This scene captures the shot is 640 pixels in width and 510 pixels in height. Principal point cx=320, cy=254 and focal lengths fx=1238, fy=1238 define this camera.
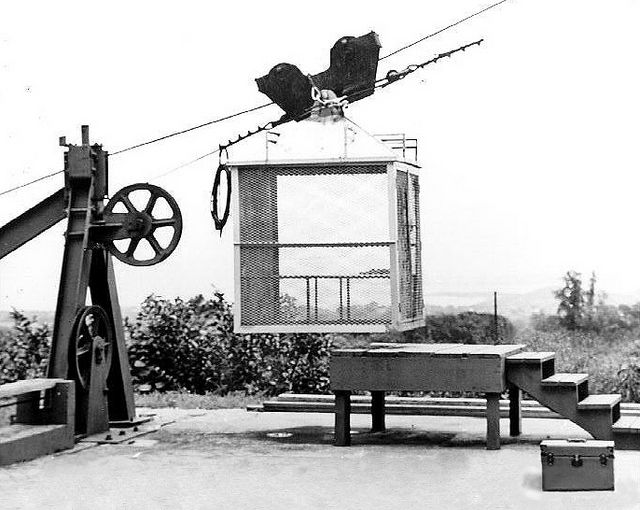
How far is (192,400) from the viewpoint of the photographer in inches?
699

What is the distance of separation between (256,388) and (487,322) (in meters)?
7.67

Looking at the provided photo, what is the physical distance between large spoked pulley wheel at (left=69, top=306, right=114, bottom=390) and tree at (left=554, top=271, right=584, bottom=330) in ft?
54.6

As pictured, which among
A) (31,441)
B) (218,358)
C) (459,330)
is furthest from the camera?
(459,330)

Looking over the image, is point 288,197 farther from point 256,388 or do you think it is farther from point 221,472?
point 256,388

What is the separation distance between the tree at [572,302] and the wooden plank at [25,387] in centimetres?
1796

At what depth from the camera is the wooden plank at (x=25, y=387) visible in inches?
472

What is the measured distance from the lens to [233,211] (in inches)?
502

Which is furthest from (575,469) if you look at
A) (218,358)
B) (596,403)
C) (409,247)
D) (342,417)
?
(218,358)

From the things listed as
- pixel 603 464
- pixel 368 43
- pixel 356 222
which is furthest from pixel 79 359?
pixel 603 464

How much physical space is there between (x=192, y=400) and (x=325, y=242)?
5.85 metres

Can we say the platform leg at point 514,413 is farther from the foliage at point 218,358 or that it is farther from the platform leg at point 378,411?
the foliage at point 218,358

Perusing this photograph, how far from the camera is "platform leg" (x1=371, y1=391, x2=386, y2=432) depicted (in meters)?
13.9

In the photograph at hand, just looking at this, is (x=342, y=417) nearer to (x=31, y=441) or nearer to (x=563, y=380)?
(x=563, y=380)

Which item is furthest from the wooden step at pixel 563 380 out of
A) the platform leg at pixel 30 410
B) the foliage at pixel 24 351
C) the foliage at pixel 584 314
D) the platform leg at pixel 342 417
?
the foliage at pixel 584 314
